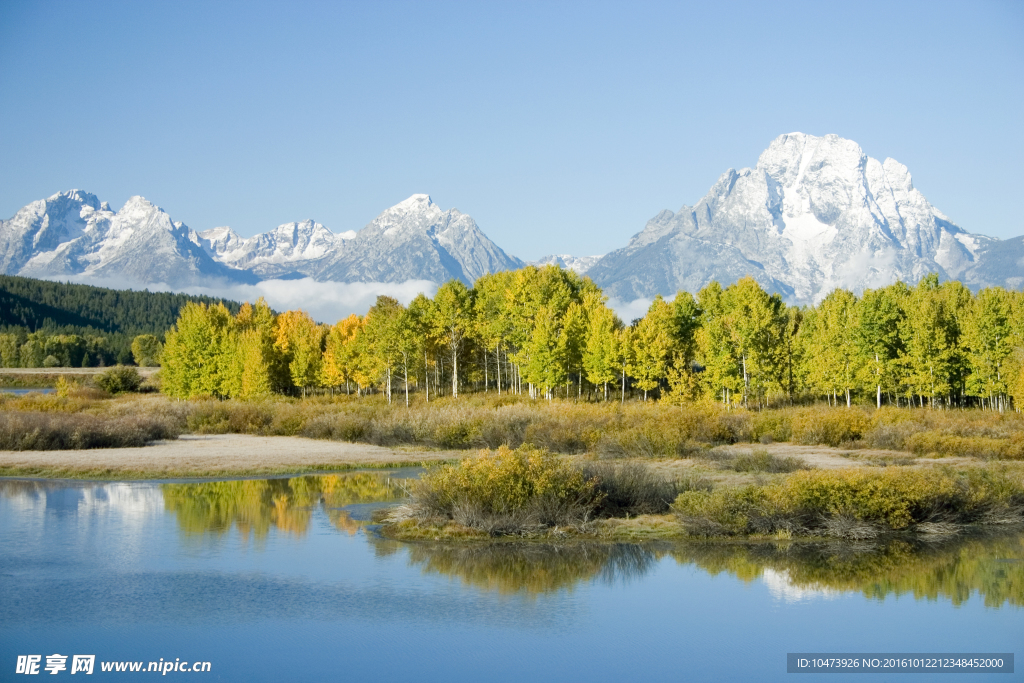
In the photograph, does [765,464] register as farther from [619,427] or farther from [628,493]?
[619,427]

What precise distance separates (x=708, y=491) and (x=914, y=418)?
84.3ft

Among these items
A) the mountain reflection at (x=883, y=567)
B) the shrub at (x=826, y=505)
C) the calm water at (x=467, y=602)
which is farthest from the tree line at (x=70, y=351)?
the mountain reflection at (x=883, y=567)

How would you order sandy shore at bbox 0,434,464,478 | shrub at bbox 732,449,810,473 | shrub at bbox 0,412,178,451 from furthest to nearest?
1. shrub at bbox 0,412,178,451
2. sandy shore at bbox 0,434,464,478
3. shrub at bbox 732,449,810,473

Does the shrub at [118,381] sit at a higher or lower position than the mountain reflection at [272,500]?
higher

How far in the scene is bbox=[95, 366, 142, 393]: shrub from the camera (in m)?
90.4

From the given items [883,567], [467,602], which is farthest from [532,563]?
[883,567]

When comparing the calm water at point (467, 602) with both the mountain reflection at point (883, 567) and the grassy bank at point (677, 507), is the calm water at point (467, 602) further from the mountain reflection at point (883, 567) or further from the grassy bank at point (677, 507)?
the grassy bank at point (677, 507)

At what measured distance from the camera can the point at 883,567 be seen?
63.2ft

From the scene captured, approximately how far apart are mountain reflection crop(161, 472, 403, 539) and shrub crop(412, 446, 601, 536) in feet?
9.02

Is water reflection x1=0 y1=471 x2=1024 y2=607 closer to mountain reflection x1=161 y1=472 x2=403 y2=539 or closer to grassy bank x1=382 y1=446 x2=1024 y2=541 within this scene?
mountain reflection x1=161 y1=472 x2=403 y2=539

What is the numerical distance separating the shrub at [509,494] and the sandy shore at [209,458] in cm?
1435

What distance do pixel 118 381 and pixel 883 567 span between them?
87443 millimetres

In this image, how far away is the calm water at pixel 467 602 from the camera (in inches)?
531

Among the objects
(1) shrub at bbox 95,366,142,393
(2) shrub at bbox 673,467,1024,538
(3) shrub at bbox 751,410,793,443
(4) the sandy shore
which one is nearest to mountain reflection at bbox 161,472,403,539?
(4) the sandy shore
